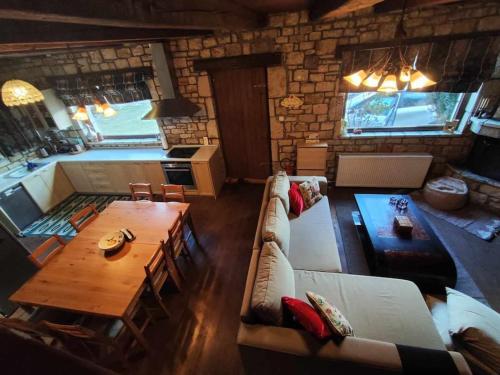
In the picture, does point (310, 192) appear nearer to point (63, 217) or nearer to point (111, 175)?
point (111, 175)

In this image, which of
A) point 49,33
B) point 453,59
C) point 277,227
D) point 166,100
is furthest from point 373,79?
point 166,100

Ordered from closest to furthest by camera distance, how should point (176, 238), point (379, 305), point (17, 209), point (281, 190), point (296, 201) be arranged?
point (379, 305) < point (176, 238) < point (281, 190) < point (296, 201) < point (17, 209)

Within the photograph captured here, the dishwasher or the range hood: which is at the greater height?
the range hood

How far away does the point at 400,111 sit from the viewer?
3.88 m

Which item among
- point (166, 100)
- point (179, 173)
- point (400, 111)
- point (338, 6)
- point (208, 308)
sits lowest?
point (208, 308)

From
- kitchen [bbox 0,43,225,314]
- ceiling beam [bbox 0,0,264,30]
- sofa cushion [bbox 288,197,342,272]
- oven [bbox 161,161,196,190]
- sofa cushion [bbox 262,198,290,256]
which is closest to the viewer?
ceiling beam [bbox 0,0,264,30]

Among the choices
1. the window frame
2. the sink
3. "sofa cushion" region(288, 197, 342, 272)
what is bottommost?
"sofa cushion" region(288, 197, 342, 272)

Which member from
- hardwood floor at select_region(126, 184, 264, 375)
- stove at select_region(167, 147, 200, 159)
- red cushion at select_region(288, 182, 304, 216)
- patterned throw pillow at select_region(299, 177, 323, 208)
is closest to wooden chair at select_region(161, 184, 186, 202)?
hardwood floor at select_region(126, 184, 264, 375)

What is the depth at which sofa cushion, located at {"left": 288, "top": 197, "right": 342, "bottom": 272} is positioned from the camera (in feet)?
7.84

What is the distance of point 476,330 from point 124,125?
19.4ft

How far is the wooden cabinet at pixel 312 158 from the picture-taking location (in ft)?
13.1

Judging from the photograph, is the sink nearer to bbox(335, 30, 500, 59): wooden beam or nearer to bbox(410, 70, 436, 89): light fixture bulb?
bbox(335, 30, 500, 59): wooden beam

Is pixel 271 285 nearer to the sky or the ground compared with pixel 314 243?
nearer to the sky

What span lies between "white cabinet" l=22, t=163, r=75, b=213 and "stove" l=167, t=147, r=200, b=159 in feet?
7.70
